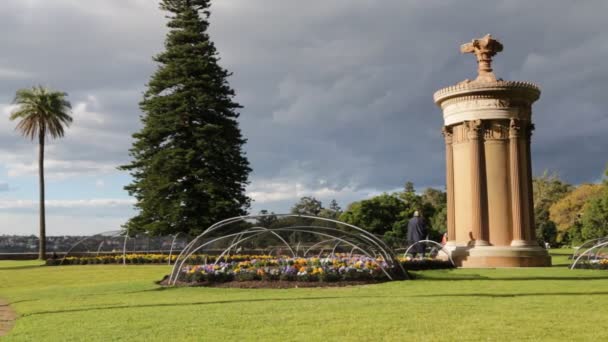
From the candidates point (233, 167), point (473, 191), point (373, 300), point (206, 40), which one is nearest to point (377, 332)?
point (373, 300)

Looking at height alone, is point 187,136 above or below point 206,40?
below

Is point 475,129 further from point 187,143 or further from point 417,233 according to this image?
point 187,143

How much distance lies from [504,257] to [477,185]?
2.75 m

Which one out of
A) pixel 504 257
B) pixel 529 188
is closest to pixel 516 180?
pixel 529 188

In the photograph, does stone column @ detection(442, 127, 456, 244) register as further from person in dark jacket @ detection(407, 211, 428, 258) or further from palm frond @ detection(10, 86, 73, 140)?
palm frond @ detection(10, 86, 73, 140)

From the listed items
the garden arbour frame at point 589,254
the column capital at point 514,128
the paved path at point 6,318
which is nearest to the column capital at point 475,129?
the column capital at point 514,128

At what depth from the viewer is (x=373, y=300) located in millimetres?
11039

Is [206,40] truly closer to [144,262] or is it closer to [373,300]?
[144,262]

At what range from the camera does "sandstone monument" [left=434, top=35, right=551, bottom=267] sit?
74.4 feet

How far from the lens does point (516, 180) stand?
75.4 ft

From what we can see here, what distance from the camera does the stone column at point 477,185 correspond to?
22.9 meters

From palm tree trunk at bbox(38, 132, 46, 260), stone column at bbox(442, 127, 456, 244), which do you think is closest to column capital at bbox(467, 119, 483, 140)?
stone column at bbox(442, 127, 456, 244)

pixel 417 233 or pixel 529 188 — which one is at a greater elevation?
pixel 529 188

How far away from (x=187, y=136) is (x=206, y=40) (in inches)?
277
